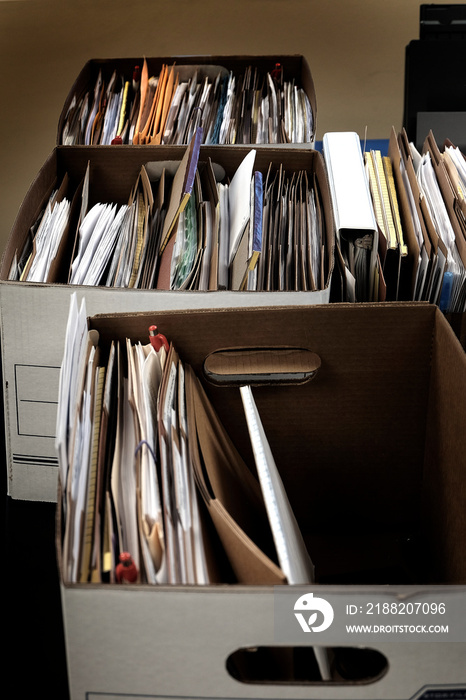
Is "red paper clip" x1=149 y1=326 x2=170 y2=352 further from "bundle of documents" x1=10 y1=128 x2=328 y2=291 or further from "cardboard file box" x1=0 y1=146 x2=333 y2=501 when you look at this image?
"bundle of documents" x1=10 y1=128 x2=328 y2=291

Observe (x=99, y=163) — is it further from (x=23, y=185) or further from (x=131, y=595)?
(x=23, y=185)

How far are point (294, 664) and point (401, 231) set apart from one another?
2.16 feet

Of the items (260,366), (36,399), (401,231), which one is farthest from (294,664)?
(401,231)

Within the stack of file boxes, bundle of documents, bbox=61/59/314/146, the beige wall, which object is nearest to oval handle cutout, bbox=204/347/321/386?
the stack of file boxes

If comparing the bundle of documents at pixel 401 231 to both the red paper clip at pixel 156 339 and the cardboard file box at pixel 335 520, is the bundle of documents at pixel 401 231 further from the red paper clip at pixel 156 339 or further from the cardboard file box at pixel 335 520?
the red paper clip at pixel 156 339

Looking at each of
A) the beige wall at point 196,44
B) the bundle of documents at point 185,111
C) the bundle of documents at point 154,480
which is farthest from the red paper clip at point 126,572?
the beige wall at point 196,44

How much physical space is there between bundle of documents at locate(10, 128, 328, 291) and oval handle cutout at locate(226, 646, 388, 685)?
0.50 meters

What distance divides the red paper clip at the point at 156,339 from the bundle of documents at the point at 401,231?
0.32 m

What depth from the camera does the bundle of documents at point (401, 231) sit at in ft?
3.25

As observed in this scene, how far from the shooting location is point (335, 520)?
986 mm

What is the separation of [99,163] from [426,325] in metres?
0.69

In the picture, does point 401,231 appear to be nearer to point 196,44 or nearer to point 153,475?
point 153,475

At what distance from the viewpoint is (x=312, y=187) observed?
1225mm

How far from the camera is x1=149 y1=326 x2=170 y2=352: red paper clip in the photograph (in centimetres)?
79
